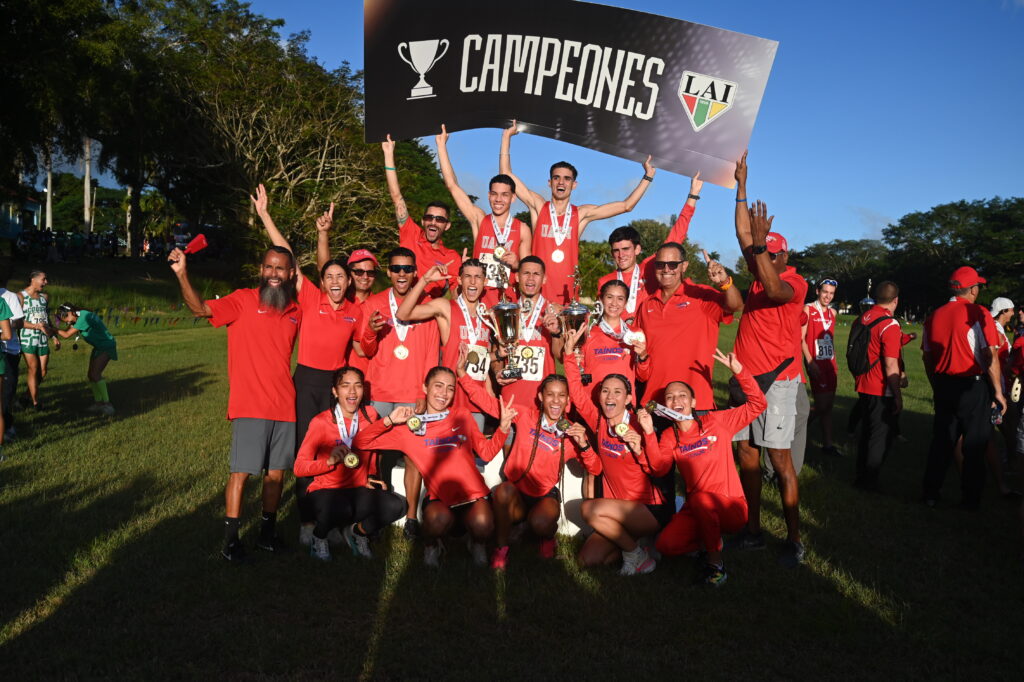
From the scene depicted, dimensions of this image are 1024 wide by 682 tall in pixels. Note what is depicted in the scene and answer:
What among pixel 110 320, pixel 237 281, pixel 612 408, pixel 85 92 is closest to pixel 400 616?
pixel 612 408

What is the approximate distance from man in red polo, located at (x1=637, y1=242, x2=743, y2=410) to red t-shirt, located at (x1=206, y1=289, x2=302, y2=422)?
298cm

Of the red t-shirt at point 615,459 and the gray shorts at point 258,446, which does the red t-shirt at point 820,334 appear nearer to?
the red t-shirt at point 615,459

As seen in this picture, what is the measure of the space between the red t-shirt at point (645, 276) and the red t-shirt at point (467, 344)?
1174 mm

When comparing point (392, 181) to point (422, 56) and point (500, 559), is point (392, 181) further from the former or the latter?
point (500, 559)

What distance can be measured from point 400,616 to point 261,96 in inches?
1498

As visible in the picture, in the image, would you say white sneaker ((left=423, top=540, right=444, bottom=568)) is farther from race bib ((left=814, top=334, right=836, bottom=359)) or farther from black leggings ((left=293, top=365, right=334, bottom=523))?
race bib ((left=814, top=334, right=836, bottom=359))

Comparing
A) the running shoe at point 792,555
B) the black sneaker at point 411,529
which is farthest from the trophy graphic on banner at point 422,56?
the running shoe at point 792,555

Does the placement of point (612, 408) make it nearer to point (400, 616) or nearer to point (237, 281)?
point (400, 616)

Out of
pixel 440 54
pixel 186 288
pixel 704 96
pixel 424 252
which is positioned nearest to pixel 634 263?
pixel 704 96

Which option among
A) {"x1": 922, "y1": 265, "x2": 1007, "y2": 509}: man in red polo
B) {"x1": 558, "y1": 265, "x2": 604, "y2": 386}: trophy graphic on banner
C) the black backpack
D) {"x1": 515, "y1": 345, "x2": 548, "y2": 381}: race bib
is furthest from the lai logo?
the black backpack

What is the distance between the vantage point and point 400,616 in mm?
4691

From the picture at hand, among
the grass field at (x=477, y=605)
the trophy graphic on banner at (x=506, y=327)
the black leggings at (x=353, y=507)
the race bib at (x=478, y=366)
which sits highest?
the trophy graphic on banner at (x=506, y=327)

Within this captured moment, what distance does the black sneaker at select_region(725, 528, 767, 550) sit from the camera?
19.6 feet

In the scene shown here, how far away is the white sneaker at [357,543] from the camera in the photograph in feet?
18.9
